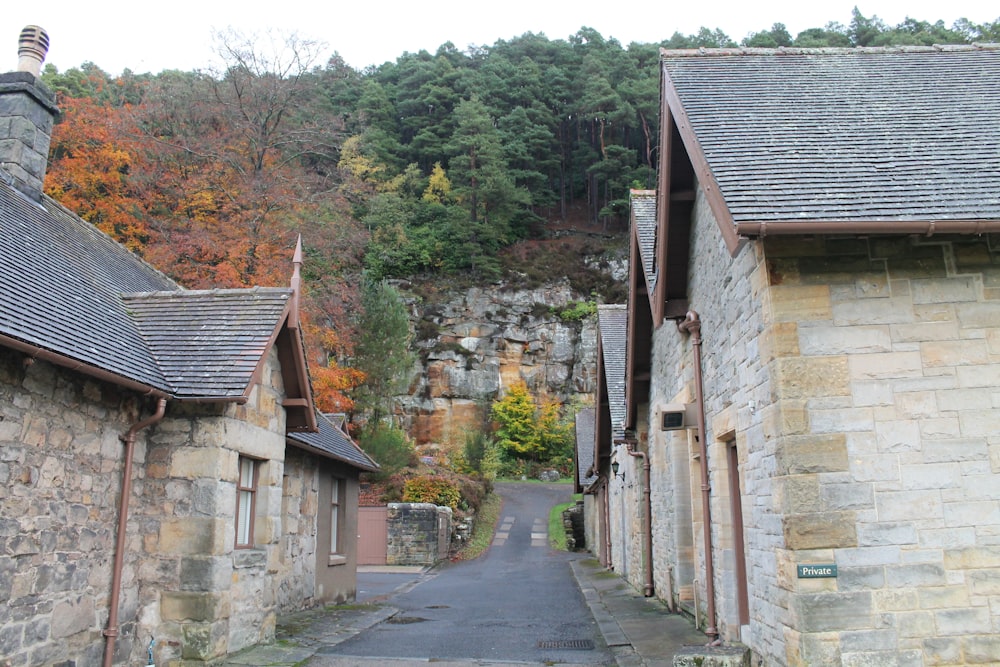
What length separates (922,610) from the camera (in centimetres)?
578

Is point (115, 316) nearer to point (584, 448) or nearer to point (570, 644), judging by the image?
point (570, 644)

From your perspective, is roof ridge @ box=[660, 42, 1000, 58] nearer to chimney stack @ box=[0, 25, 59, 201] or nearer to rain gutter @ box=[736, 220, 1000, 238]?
rain gutter @ box=[736, 220, 1000, 238]

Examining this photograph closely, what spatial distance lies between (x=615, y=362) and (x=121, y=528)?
12.9m

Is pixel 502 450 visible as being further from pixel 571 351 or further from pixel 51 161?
pixel 51 161

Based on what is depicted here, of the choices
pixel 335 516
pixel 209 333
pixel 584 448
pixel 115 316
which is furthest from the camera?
pixel 584 448

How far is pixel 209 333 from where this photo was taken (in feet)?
29.7

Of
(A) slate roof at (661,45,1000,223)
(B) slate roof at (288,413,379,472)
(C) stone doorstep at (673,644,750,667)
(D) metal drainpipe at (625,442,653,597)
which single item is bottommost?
(C) stone doorstep at (673,644,750,667)

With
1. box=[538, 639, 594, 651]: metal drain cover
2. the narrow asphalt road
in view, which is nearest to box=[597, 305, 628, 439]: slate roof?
the narrow asphalt road

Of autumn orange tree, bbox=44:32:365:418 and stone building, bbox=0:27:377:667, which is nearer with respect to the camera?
stone building, bbox=0:27:377:667

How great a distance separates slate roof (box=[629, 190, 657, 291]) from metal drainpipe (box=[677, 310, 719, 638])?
1.46 meters

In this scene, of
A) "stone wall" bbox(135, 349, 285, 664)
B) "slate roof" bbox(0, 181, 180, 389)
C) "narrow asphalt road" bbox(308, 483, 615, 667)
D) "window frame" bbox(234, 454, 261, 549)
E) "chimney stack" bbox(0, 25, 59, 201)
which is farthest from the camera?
"chimney stack" bbox(0, 25, 59, 201)

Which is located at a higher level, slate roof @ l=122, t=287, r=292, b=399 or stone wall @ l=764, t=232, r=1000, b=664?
slate roof @ l=122, t=287, r=292, b=399

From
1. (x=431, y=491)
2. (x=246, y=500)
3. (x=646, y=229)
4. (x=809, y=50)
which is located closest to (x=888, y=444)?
(x=809, y=50)

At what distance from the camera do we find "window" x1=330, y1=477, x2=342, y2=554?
1435cm
